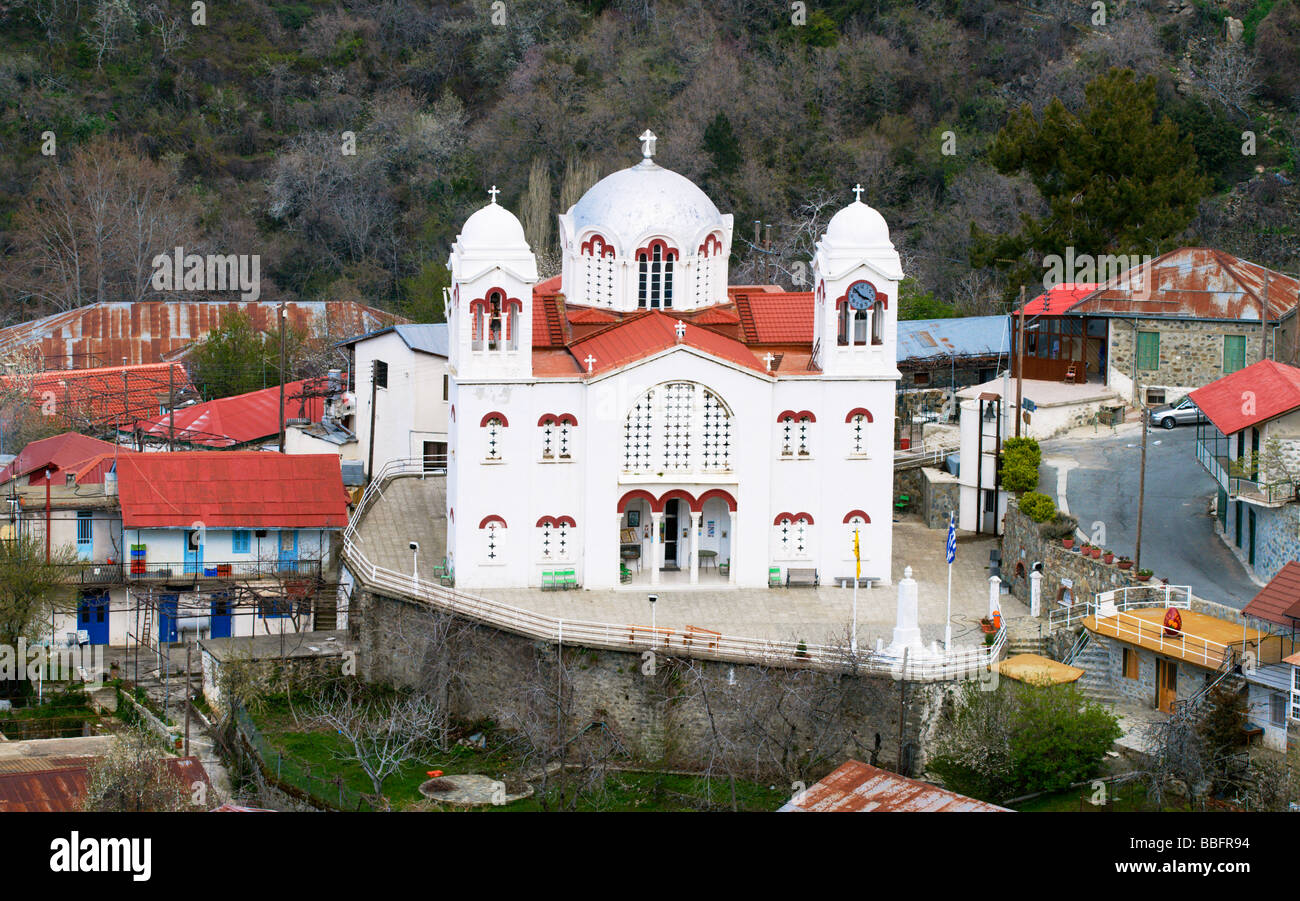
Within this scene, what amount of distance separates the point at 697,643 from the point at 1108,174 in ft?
94.4

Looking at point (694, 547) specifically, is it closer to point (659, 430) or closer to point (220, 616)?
point (659, 430)

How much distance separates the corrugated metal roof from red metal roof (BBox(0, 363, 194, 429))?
81.3 ft

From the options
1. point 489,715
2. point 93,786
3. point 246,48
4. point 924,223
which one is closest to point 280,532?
point 489,715

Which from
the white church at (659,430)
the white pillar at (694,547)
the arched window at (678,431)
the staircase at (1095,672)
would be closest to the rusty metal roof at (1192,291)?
the white church at (659,430)

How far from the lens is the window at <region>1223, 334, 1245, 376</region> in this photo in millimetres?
56375

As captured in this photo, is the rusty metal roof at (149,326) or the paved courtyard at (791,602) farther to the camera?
the rusty metal roof at (149,326)

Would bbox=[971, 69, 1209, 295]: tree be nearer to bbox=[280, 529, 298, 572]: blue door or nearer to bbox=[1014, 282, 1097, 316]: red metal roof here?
bbox=[1014, 282, 1097, 316]: red metal roof

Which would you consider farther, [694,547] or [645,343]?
[645,343]

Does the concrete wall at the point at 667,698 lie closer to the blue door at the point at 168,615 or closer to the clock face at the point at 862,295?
the blue door at the point at 168,615

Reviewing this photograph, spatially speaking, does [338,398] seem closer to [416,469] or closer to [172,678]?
[416,469]

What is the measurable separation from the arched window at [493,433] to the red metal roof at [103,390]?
2244 cm

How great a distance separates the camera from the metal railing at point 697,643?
4034cm

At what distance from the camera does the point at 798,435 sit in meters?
46.6

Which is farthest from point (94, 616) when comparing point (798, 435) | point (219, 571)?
point (798, 435)
